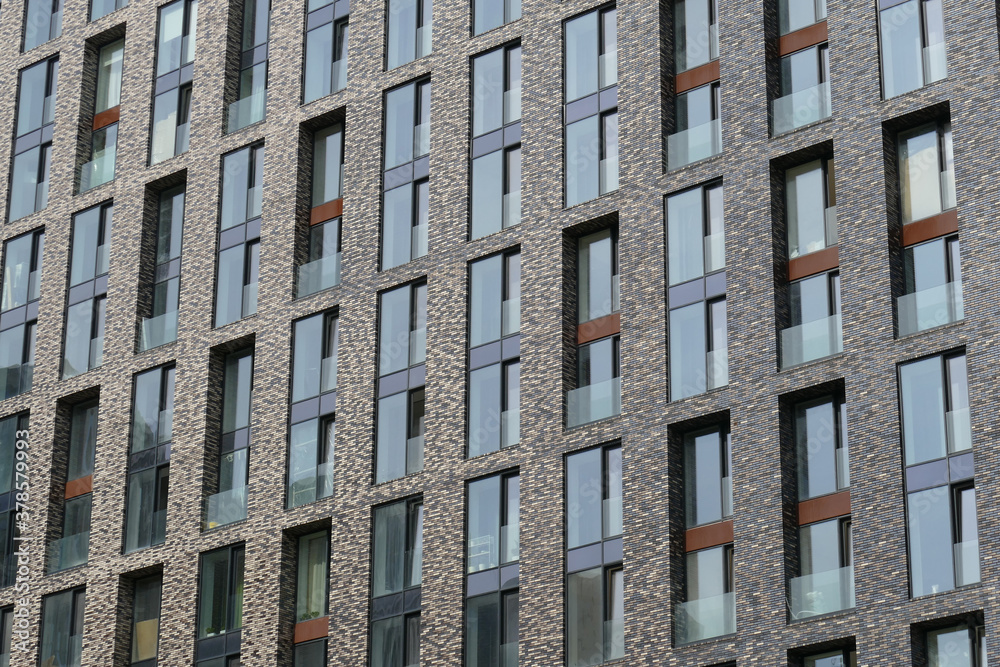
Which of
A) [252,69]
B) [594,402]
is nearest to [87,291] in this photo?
[252,69]

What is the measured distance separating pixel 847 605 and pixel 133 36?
35.4m

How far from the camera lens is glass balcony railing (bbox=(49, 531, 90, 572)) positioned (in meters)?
66.5

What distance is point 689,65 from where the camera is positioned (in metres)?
59.2

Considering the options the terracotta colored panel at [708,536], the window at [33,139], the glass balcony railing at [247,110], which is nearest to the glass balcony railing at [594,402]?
the terracotta colored panel at [708,536]

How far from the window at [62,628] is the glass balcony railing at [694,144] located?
23773 millimetres

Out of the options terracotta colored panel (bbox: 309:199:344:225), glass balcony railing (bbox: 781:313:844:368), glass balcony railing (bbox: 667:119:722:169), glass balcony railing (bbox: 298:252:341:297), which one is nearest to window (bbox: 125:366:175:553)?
glass balcony railing (bbox: 298:252:341:297)

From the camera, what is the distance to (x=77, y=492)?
222 feet

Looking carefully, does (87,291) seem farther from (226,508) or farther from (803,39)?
(803,39)

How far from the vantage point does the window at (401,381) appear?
60.3m

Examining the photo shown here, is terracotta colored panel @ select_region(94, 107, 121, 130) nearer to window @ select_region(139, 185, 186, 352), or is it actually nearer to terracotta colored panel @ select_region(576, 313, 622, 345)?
window @ select_region(139, 185, 186, 352)

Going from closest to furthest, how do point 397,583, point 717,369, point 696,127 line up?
1. point 717,369
2. point 696,127
3. point 397,583

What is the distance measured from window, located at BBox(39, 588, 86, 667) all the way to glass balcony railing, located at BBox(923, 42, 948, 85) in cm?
3102

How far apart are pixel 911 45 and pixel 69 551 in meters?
31.1

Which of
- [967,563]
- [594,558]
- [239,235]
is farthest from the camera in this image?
[239,235]
